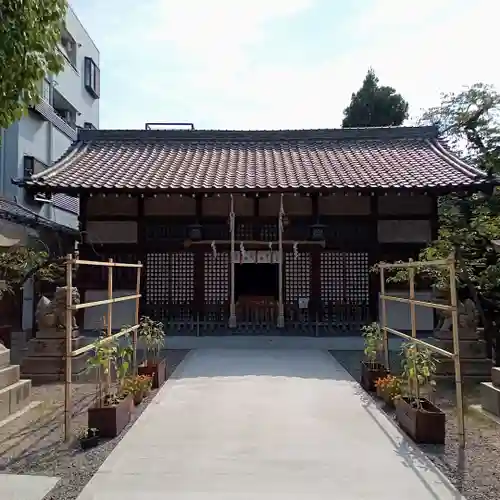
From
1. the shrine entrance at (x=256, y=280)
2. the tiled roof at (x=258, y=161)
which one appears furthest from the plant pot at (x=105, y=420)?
the shrine entrance at (x=256, y=280)

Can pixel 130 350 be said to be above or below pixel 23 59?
below

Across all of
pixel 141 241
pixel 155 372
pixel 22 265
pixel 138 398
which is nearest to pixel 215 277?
pixel 141 241

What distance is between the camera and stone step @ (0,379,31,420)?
5632 mm

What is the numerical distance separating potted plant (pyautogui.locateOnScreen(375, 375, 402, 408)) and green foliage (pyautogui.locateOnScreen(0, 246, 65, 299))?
5.92 m

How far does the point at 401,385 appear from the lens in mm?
6121

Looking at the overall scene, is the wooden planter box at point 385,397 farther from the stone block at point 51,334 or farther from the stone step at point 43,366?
the stone block at point 51,334

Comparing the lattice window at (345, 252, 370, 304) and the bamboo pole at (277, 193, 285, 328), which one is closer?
the bamboo pole at (277, 193, 285, 328)

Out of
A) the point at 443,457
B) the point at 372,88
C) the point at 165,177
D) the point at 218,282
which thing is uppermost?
the point at 372,88

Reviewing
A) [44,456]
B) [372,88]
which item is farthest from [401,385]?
[372,88]

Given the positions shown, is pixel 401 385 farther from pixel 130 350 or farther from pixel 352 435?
pixel 130 350

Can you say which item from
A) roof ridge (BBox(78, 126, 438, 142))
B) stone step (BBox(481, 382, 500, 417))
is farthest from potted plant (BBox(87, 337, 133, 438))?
roof ridge (BBox(78, 126, 438, 142))

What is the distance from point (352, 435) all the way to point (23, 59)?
4.26 m

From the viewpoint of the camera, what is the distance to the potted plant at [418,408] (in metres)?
4.84

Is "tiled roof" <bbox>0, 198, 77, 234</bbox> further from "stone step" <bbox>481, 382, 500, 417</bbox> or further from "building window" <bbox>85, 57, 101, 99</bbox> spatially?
"building window" <bbox>85, 57, 101, 99</bbox>
